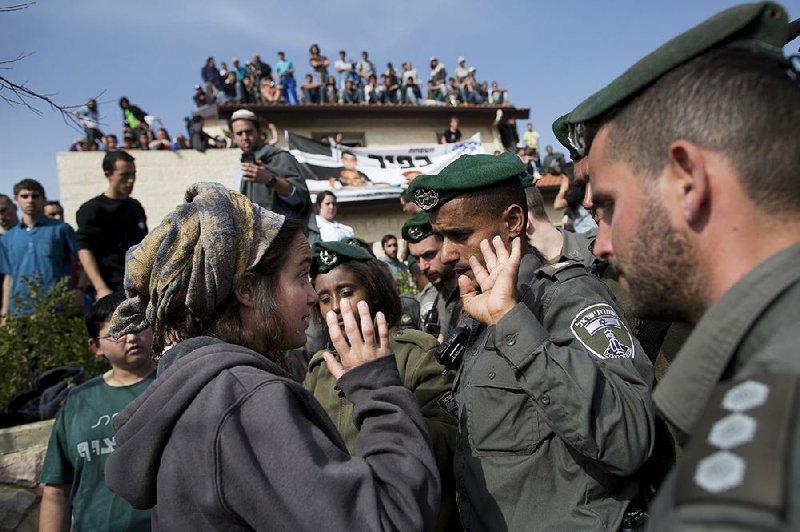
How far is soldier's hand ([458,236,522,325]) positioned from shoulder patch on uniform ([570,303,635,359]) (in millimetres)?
262

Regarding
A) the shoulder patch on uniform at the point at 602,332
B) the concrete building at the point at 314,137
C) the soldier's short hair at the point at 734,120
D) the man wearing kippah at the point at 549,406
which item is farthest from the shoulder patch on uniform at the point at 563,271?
the concrete building at the point at 314,137

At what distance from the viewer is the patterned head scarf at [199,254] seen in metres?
1.66

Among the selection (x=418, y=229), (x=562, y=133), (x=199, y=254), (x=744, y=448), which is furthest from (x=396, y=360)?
(x=418, y=229)

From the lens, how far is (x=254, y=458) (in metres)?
1.37

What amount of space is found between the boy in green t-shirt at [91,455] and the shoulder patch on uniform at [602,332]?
6.47 ft

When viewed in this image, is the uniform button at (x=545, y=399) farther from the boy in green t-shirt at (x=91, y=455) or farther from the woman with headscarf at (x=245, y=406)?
the boy in green t-shirt at (x=91, y=455)

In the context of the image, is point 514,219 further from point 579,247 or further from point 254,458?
point 254,458

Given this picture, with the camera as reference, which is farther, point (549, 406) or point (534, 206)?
point (534, 206)

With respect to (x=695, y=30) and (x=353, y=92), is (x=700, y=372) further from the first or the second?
(x=353, y=92)

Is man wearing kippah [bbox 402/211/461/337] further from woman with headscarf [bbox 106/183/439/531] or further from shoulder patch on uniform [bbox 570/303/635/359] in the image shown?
woman with headscarf [bbox 106/183/439/531]

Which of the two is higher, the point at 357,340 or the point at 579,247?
the point at 579,247

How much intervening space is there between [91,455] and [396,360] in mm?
1724

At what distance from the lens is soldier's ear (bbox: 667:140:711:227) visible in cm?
103

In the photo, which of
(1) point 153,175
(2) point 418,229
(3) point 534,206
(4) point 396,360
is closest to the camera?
(4) point 396,360
